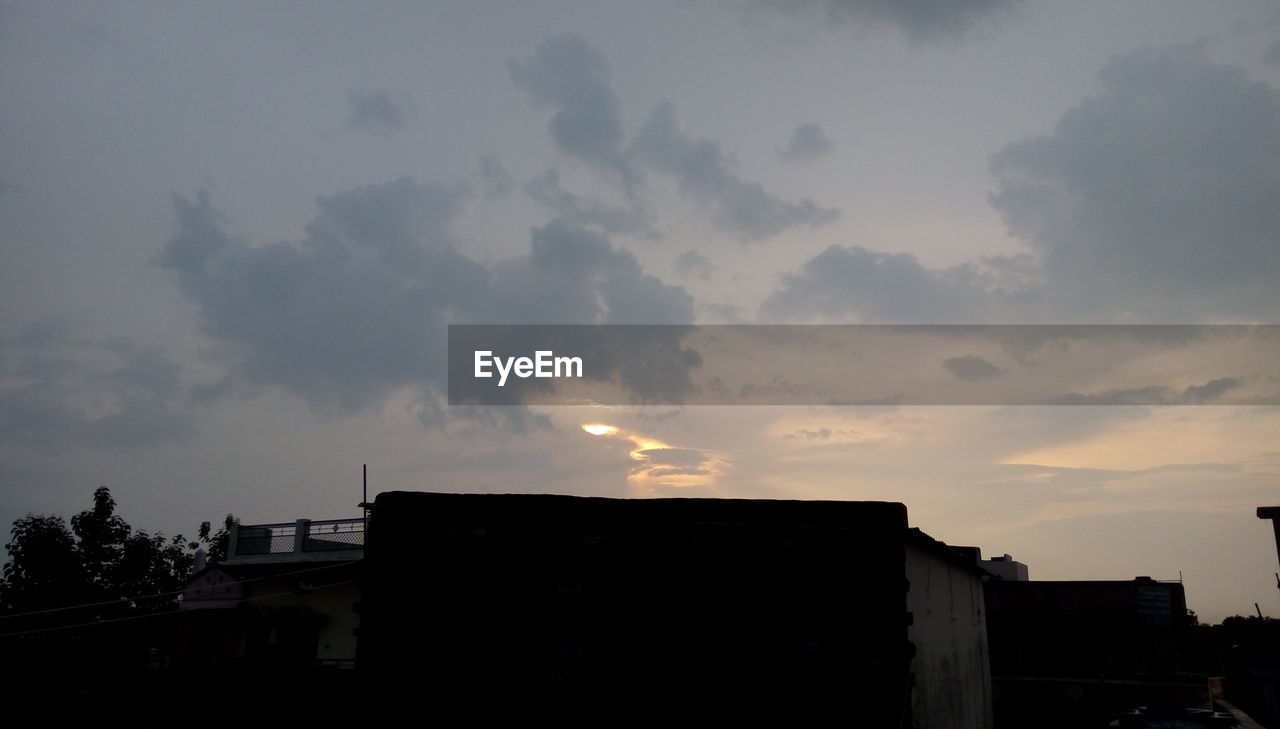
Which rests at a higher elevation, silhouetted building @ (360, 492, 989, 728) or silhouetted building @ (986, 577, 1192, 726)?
silhouetted building @ (360, 492, 989, 728)

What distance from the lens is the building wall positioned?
15055mm

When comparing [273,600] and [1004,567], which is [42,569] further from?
[1004,567]

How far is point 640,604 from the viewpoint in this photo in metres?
9.38

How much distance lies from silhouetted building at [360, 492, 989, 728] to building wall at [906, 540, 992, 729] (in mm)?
4535

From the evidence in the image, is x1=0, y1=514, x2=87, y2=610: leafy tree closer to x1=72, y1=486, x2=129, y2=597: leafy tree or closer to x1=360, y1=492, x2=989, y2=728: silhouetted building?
x1=72, y1=486, x2=129, y2=597: leafy tree

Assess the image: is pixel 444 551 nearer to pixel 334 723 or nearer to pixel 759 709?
pixel 334 723

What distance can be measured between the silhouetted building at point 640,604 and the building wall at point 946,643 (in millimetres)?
4535

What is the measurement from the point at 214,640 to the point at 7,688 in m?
18.7

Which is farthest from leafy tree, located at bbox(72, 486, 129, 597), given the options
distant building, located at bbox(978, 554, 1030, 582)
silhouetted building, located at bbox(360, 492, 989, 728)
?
distant building, located at bbox(978, 554, 1030, 582)

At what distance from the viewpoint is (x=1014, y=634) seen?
132 feet

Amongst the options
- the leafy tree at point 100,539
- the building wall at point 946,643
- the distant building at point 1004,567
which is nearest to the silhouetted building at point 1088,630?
the distant building at point 1004,567

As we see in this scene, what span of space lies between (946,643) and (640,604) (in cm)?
1060

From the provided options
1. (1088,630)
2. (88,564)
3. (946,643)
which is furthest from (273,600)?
(1088,630)

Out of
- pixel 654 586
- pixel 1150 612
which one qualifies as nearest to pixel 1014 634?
pixel 1150 612
